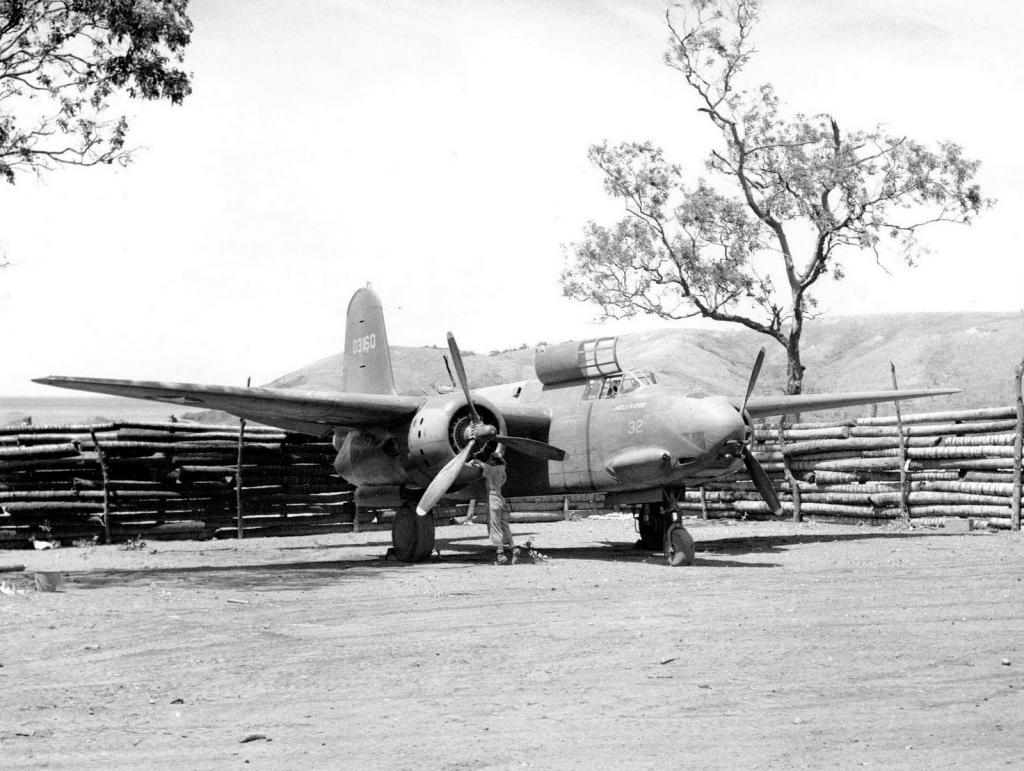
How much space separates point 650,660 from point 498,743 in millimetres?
2614

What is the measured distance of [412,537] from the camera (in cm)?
1900

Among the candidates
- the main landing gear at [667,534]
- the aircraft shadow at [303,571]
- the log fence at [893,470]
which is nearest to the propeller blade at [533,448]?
the aircraft shadow at [303,571]

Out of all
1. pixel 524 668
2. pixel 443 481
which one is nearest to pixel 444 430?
pixel 443 481

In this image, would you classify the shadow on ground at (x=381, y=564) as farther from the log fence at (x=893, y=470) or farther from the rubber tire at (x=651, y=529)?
the log fence at (x=893, y=470)

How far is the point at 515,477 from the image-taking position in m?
19.2

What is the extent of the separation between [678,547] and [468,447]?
3484mm

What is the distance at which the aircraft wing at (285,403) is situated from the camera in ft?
54.7

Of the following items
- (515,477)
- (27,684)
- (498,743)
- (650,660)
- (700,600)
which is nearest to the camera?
(498,743)

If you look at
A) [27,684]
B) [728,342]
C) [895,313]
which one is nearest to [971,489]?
[27,684]

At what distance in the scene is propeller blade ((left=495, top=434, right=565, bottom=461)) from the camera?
698 inches

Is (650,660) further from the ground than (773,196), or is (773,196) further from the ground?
(773,196)

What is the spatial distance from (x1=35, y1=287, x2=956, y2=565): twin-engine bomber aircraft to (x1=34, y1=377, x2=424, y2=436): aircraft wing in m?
0.03

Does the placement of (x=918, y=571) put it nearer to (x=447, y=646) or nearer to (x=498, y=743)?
(x=447, y=646)

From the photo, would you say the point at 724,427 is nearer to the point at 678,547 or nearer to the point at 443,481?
the point at 678,547
